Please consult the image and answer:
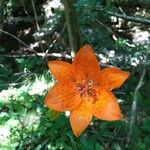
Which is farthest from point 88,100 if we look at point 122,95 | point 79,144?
point 122,95

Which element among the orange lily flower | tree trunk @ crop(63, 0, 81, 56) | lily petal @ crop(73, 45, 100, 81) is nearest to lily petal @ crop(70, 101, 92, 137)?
the orange lily flower

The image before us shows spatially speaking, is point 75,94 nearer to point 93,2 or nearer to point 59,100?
point 59,100

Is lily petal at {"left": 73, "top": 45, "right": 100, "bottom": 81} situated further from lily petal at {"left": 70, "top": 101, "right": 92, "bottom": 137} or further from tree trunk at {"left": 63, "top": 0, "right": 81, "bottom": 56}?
tree trunk at {"left": 63, "top": 0, "right": 81, "bottom": 56}

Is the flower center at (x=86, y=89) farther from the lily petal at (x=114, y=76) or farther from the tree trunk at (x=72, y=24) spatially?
the tree trunk at (x=72, y=24)

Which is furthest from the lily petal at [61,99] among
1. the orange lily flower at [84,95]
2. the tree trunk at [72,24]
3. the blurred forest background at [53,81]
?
the tree trunk at [72,24]

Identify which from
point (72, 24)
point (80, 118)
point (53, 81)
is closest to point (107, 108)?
point (80, 118)

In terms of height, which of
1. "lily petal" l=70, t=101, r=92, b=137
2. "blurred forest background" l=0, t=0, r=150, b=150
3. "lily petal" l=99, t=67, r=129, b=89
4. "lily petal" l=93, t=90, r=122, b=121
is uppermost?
"lily petal" l=99, t=67, r=129, b=89

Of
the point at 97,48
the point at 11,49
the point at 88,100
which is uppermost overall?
the point at 88,100
